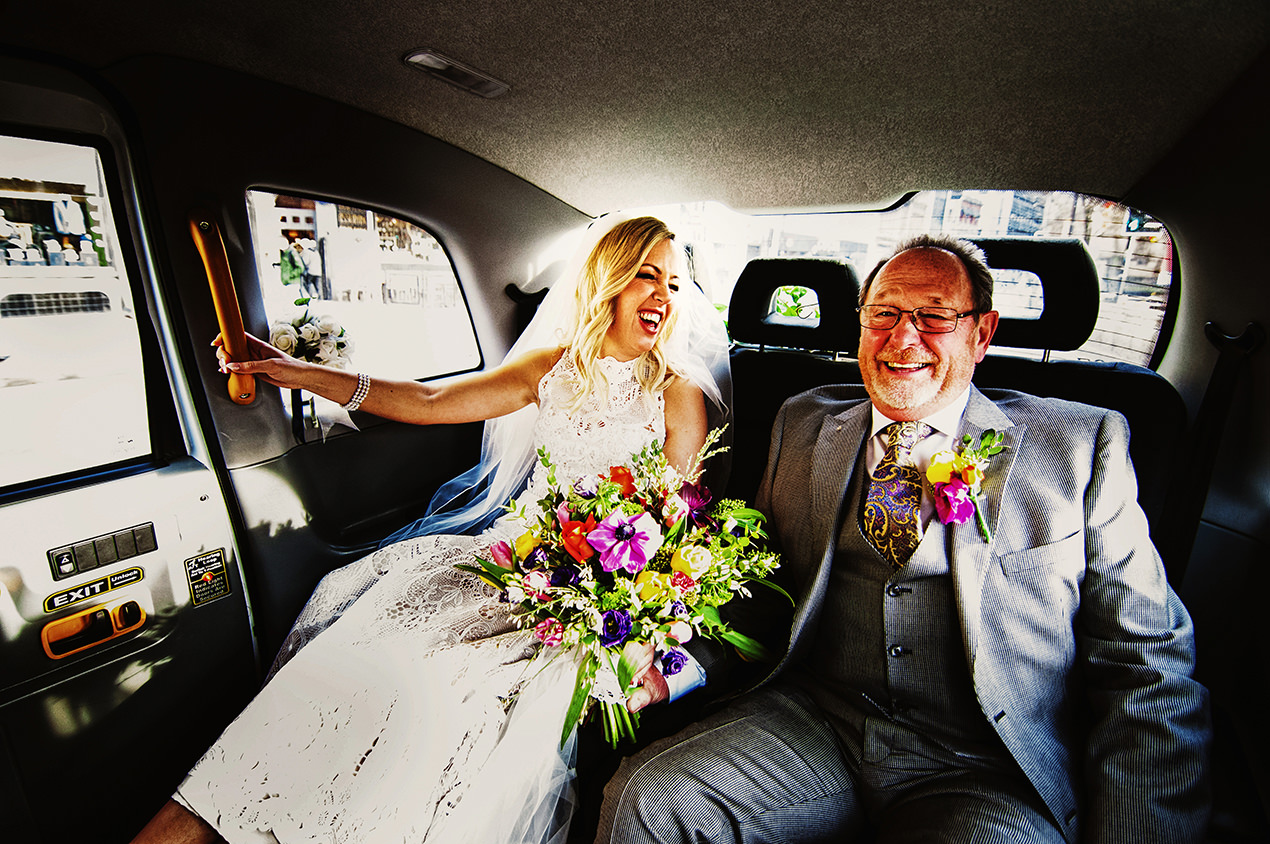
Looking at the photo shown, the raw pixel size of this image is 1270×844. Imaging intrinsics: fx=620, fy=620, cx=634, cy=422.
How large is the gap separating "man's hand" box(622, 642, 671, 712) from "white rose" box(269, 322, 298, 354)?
5.83ft

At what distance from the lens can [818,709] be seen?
69.7 inches

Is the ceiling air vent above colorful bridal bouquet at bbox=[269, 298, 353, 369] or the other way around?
above

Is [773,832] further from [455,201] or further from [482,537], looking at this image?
[455,201]

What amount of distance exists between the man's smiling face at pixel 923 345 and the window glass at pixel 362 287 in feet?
6.70

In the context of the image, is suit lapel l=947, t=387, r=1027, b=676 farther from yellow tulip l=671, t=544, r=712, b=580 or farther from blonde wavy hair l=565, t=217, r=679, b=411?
blonde wavy hair l=565, t=217, r=679, b=411

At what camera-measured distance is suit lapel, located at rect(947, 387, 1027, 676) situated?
59.1 inches

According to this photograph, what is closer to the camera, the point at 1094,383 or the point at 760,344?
the point at 1094,383

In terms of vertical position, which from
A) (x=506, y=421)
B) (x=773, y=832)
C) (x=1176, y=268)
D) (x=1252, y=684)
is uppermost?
(x=1176, y=268)

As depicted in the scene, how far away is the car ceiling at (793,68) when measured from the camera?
A: 1.60 meters

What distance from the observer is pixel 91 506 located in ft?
6.33

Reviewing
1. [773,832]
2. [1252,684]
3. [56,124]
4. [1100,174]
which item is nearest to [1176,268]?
[1100,174]

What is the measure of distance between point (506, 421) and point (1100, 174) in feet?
8.23

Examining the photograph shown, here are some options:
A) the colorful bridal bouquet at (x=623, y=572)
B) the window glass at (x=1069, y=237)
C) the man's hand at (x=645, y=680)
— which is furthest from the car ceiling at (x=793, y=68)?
the man's hand at (x=645, y=680)

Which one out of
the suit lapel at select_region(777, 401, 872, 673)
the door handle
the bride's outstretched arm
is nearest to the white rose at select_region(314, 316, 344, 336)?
the bride's outstretched arm
